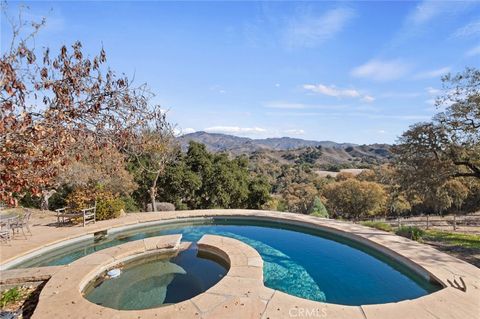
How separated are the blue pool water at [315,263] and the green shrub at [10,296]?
208 centimetres

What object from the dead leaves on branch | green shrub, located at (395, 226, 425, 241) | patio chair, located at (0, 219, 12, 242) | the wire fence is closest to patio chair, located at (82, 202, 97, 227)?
patio chair, located at (0, 219, 12, 242)

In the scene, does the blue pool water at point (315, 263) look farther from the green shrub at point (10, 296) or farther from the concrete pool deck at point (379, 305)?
→ the green shrub at point (10, 296)

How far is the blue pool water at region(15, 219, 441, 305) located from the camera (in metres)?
6.22

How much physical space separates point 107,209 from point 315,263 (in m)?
8.82

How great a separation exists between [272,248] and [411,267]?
3.92m

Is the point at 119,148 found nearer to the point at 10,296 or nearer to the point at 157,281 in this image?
the point at 157,281

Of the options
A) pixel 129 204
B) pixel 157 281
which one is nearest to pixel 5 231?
pixel 157 281

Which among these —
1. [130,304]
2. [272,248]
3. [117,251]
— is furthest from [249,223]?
[130,304]

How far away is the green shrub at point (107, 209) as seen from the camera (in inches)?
468

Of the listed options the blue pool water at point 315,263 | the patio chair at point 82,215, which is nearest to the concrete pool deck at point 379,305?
the blue pool water at point 315,263

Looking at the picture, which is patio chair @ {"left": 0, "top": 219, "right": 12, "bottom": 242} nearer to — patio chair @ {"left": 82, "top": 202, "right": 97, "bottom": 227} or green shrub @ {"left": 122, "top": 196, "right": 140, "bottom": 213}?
patio chair @ {"left": 82, "top": 202, "right": 97, "bottom": 227}

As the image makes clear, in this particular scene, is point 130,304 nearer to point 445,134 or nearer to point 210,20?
point 210,20

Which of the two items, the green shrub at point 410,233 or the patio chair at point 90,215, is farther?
the patio chair at point 90,215

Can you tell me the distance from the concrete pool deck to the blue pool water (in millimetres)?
327
